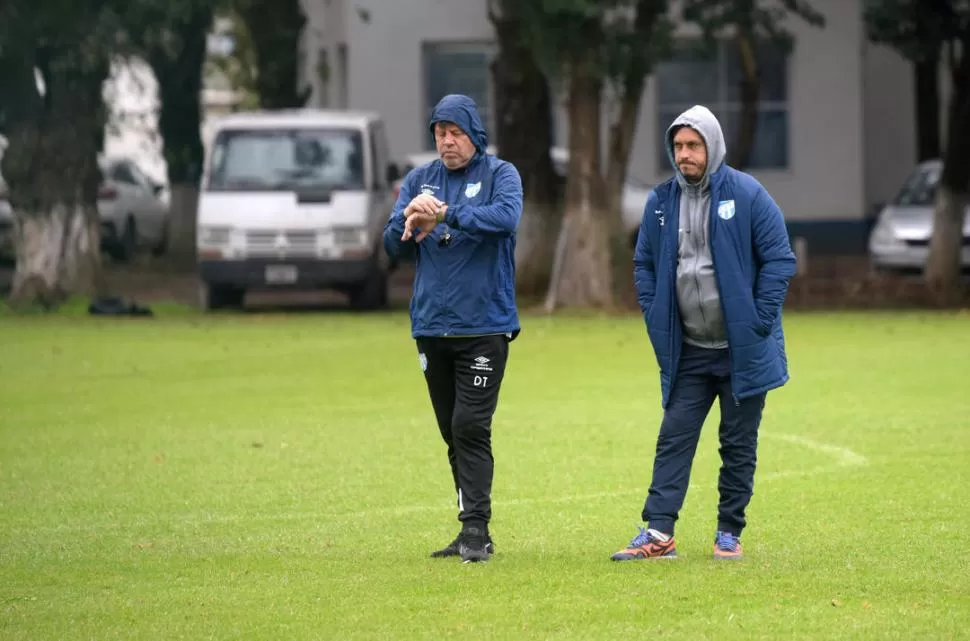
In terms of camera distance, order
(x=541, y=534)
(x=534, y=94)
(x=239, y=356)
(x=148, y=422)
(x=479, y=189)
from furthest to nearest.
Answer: (x=534, y=94), (x=239, y=356), (x=148, y=422), (x=541, y=534), (x=479, y=189)

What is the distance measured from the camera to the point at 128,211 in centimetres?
3294

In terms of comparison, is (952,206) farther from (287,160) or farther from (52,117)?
(52,117)

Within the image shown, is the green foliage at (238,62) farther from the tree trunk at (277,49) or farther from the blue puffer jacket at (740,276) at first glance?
the blue puffer jacket at (740,276)

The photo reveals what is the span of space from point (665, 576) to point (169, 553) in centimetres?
227

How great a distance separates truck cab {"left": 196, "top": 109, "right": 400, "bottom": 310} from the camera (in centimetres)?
2328

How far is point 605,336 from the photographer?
20391mm

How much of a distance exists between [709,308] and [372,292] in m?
16.8

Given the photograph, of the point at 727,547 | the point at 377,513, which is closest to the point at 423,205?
the point at 727,547

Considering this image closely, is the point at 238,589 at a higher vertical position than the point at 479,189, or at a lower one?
lower

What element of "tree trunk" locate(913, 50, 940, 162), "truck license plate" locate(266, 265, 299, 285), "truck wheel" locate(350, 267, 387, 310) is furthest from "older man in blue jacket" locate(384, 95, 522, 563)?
"tree trunk" locate(913, 50, 940, 162)

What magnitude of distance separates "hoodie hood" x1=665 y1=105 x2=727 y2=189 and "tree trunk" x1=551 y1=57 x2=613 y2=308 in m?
16.1

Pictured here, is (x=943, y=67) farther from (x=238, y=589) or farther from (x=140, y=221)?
(x=238, y=589)

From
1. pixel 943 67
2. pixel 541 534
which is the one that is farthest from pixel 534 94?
pixel 541 534

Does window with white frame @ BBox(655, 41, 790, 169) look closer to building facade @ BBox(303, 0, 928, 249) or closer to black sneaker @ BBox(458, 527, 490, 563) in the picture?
building facade @ BBox(303, 0, 928, 249)
